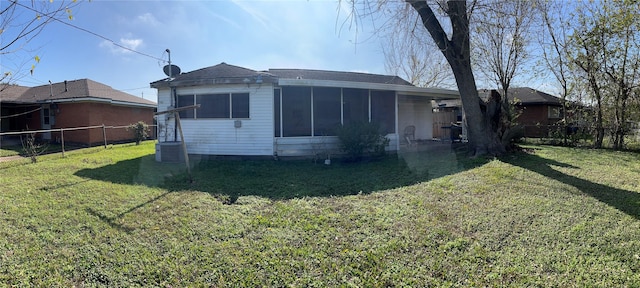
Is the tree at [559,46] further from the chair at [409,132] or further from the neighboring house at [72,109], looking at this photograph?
the neighboring house at [72,109]

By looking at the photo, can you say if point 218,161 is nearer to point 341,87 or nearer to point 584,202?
point 341,87

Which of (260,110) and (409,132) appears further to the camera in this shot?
(409,132)

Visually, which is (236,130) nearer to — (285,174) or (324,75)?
(285,174)

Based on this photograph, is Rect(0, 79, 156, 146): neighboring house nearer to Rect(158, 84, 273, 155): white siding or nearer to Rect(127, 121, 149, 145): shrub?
Rect(127, 121, 149, 145): shrub

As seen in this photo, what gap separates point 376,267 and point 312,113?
6.93 metres

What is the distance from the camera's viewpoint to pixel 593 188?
532 centimetres

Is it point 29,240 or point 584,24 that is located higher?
point 584,24

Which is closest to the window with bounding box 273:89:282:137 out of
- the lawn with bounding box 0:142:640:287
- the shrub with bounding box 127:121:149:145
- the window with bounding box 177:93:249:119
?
the window with bounding box 177:93:249:119

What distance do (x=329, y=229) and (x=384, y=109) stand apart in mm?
7535

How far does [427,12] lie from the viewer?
780 cm

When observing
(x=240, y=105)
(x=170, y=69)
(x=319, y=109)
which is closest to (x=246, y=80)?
(x=240, y=105)

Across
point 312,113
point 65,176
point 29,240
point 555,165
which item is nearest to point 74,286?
point 29,240

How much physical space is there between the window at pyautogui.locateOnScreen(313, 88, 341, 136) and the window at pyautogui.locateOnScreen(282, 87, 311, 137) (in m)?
0.24

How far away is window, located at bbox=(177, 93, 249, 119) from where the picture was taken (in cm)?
950
